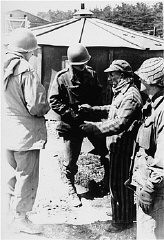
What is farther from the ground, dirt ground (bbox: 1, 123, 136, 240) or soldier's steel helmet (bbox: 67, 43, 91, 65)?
soldier's steel helmet (bbox: 67, 43, 91, 65)

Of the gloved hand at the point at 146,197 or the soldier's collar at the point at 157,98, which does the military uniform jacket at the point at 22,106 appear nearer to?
the soldier's collar at the point at 157,98

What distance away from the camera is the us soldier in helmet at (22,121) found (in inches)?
167

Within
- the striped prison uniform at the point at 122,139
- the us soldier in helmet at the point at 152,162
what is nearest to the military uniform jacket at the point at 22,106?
the striped prison uniform at the point at 122,139

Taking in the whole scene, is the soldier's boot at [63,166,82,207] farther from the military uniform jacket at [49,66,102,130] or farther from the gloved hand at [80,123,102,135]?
the gloved hand at [80,123,102,135]

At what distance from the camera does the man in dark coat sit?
4.27 m

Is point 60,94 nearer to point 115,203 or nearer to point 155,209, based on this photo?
point 115,203

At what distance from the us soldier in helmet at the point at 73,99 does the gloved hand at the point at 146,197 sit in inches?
77.9

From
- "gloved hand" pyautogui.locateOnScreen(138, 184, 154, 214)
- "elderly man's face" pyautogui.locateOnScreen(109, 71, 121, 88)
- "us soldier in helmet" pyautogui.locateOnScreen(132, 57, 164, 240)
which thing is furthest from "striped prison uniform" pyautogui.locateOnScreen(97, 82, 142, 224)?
"gloved hand" pyautogui.locateOnScreen(138, 184, 154, 214)

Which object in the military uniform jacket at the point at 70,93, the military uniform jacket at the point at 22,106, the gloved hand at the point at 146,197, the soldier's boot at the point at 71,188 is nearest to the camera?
the gloved hand at the point at 146,197

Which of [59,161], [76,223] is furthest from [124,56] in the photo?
[76,223]

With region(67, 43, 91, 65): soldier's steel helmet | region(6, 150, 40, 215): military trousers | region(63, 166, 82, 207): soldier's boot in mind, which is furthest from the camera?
region(63, 166, 82, 207): soldier's boot

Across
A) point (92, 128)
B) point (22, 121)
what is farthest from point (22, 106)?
point (92, 128)

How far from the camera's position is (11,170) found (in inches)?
179

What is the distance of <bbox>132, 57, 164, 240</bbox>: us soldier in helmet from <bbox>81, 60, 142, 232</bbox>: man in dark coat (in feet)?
1.85
